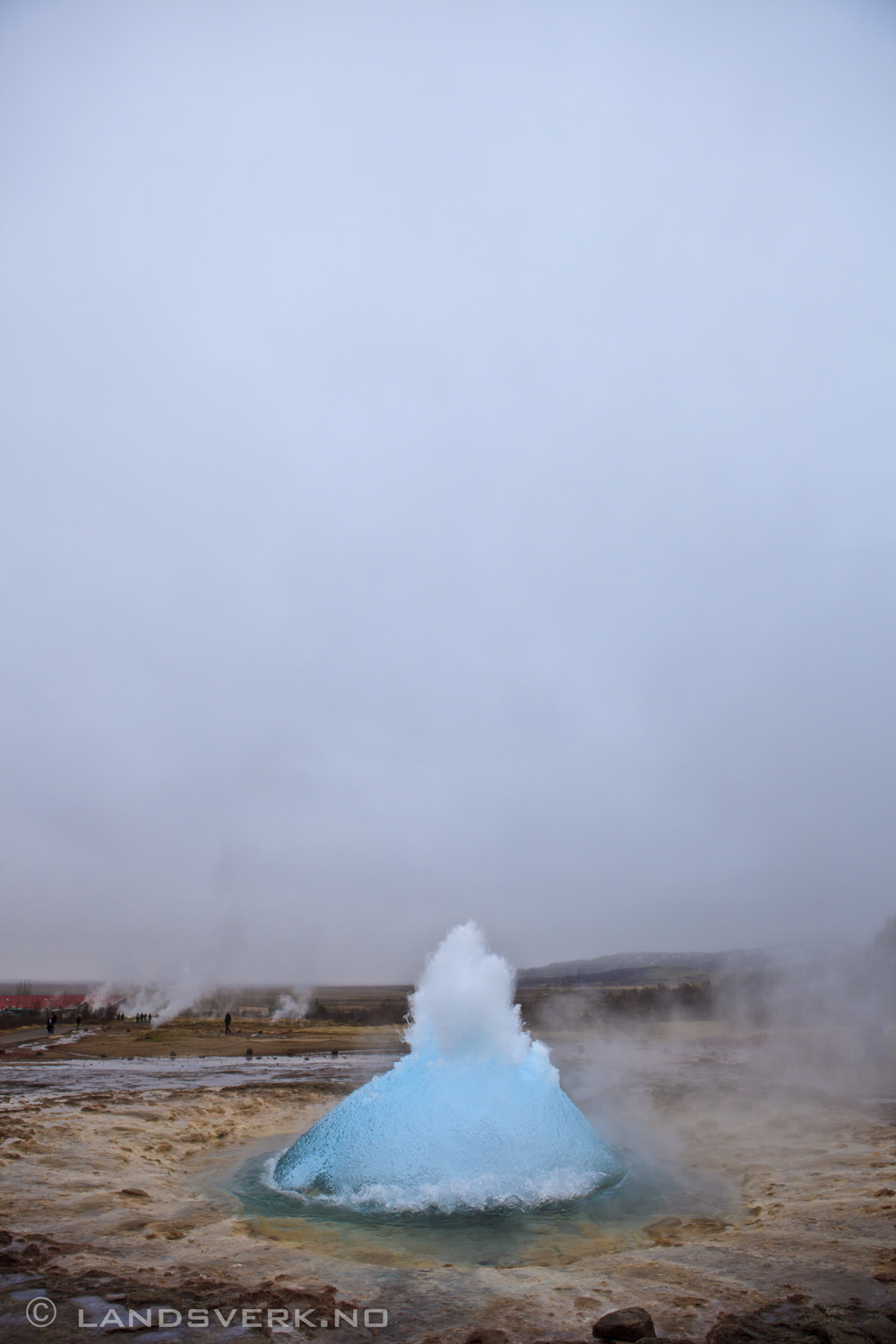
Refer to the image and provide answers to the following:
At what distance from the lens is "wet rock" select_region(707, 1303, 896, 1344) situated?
4766 millimetres

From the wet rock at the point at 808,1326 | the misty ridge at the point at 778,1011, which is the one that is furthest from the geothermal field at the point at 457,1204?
the misty ridge at the point at 778,1011

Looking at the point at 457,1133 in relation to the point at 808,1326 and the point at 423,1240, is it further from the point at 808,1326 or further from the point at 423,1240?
the point at 808,1326

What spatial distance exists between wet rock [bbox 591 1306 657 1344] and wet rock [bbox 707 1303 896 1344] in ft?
1.39

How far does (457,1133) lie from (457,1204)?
946mm

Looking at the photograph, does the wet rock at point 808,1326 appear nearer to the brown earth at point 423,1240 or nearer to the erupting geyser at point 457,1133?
the brown earth at point 423,1240

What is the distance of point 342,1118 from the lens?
10508 mm

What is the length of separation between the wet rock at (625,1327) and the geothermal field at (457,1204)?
21 cm

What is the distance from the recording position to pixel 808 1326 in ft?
16.3

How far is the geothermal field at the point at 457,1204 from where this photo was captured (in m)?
5.38

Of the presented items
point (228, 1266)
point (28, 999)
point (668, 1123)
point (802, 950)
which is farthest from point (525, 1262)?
point (28, 999)

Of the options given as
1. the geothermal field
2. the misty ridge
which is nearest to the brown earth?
the geothermal field

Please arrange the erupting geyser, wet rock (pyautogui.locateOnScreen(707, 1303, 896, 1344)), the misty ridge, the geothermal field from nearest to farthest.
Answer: wet rock (pyautogui.locateOnScreen(707, 1303, 896, 1344)) → the geothermal field → the erupting geyser → the misty ridge

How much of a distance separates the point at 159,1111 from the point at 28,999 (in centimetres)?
5746

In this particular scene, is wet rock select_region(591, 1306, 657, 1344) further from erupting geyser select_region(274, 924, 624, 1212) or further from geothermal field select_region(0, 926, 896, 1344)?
erupting geyser select_region(274, 924, 624, 1212)
